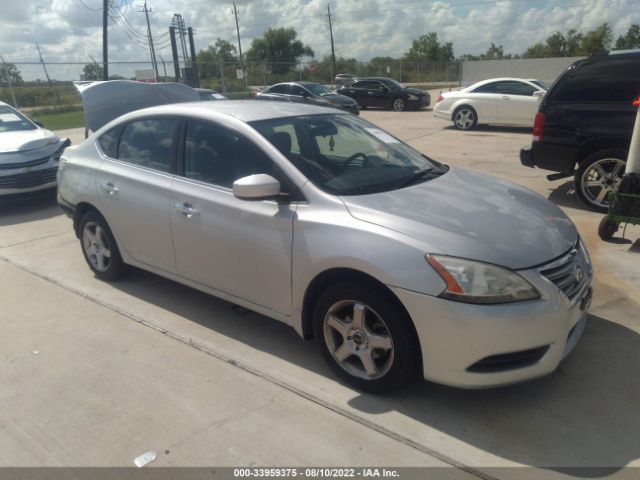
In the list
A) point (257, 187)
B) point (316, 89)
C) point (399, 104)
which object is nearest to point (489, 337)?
point (257, 187)

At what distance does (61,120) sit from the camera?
23312 mm

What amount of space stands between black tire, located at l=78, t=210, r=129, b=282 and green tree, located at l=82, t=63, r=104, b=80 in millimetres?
20981

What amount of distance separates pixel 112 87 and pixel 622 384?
6.86 meters

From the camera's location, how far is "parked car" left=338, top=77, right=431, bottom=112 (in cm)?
2209

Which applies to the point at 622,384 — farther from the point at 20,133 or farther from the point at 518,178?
the point at 20,133

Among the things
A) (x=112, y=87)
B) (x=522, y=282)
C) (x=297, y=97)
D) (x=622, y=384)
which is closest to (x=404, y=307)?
(x=522, y=282)

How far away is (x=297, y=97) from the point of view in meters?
19.5

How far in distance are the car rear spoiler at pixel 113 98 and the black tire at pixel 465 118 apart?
394 inches

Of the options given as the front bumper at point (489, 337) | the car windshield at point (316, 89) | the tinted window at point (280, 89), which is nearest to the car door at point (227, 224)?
the front bumper at point (489, 337)

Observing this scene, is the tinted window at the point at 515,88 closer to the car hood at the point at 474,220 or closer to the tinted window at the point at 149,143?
the car hood at the point at 474,220

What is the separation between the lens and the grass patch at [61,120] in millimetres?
20766

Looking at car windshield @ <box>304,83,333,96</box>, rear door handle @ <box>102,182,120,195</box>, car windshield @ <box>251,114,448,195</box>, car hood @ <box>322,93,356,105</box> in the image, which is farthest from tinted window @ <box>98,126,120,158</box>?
car windshield @ <box>304,83,333,96</box>

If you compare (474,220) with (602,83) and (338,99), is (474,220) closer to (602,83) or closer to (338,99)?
(602,83)

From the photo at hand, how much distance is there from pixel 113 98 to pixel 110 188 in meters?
3.39
